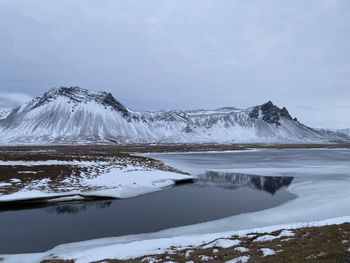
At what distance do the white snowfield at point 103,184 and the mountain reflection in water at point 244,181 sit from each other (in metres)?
3.29

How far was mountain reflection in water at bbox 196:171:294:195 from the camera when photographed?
3759 cm

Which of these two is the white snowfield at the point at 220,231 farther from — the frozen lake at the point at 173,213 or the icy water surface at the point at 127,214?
the icy water surface at the point at 127,214

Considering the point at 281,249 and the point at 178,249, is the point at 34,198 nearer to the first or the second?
the point at 178,249

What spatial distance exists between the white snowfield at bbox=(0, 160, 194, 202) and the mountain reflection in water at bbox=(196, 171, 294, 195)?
10.8 feet

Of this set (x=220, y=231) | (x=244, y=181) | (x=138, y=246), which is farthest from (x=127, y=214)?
(x=244, y=181)

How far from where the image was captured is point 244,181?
41.8m

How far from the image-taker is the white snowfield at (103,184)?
97.6 feet

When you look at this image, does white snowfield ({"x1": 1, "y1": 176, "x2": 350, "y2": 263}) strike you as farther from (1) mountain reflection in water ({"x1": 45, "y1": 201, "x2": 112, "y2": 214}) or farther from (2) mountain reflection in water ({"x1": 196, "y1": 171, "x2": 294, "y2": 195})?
(1) mountain reflection in water ({"x1": 45, "y1": 201, "x2": 112, "y2": 214})

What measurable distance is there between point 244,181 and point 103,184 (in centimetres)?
1670

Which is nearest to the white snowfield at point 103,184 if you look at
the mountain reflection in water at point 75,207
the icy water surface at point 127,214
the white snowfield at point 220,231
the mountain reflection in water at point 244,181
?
the mountain reflection in water at point 75,207

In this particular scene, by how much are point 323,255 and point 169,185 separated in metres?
27.2

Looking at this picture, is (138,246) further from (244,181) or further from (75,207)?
(244,181)

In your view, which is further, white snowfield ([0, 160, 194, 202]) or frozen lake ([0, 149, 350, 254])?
white snowfield ([0, 160, 194, 202])

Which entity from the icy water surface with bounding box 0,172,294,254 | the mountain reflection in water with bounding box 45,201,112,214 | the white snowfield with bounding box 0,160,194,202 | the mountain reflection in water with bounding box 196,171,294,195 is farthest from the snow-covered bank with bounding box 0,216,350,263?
the mountain reflection in water with bounding box 196,171,294,195
